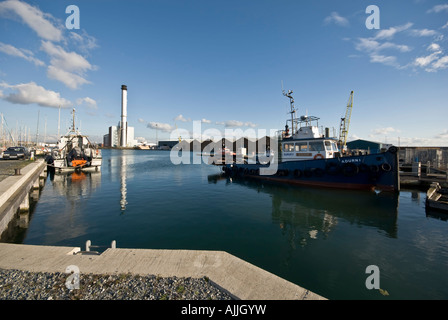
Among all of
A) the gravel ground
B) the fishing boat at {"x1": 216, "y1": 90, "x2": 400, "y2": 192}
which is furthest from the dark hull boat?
the gravel ground

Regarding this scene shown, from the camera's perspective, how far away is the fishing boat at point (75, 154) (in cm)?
2927

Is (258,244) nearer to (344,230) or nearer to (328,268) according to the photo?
(328,268)

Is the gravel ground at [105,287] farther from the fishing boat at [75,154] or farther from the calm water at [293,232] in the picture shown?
the fishing boat at [75,154]

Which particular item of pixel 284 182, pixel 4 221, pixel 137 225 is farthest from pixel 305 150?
pixel 4 221

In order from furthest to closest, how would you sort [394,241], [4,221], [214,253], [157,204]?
1. [157,204]
2. [394,241]
3. [4,221]
4. [214,253]

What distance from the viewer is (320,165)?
19.1 m

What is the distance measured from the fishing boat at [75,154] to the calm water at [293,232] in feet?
54.7

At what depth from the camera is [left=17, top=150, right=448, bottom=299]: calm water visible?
19.0 ft

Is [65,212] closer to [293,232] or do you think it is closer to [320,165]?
[293,232]

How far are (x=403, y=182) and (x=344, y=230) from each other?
16.7 metres

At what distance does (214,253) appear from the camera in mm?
4980

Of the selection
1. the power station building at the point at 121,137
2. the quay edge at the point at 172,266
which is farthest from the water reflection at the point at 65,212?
the power station building at the point at 121,137

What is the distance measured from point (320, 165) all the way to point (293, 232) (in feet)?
40.2

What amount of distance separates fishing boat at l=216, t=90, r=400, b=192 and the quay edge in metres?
17.0
